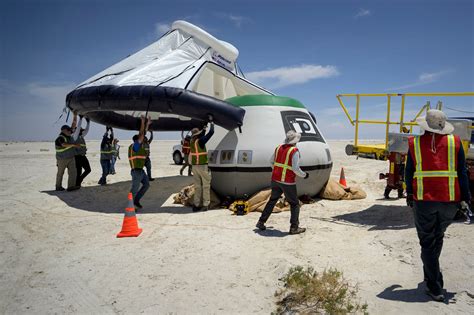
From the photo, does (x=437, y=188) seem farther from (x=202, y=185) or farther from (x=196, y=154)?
(x=202, y=185)

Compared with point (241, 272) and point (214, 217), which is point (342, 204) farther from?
point (241, 272)

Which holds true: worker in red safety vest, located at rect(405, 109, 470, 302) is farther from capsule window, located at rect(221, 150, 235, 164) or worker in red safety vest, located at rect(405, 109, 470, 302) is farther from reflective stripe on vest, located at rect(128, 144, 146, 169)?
reflective stripe on vest, located at rect(128, 144, 146, 169)

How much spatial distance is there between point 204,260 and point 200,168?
341 centimetres

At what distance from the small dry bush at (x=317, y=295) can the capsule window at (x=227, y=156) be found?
179 inches

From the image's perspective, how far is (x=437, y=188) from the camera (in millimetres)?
3646

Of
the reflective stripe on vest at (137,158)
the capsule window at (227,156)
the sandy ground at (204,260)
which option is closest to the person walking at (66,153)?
the sandy ground at (204,260)

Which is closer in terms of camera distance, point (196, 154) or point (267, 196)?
point (196, 154)

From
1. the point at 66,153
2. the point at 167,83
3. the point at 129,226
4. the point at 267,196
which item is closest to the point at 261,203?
the point at 267,196

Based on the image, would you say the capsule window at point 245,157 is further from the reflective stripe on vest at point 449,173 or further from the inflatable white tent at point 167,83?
the reflective stripe on vest at point 449,173

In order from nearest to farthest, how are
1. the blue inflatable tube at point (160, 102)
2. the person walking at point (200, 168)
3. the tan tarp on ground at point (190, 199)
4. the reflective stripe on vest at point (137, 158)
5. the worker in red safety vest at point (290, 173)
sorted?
the worker in red safety vest at point (290, 173) → the blue inflatable tube at point (160, 102) → the person walking at point (200, 168) → the reflective stripe on vest at point (137, 158) → the tan tarp on ground at point (190, 199)

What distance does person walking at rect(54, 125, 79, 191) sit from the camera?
10.9 metres

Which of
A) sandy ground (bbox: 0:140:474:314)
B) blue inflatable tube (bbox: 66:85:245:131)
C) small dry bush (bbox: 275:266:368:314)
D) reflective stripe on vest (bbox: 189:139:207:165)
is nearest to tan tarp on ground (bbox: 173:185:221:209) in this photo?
sandy ground (bbox: 0:140:474:314)

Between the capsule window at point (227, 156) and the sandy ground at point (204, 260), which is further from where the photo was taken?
the capsule window at point (227, 156)

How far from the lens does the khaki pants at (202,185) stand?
8086mm
